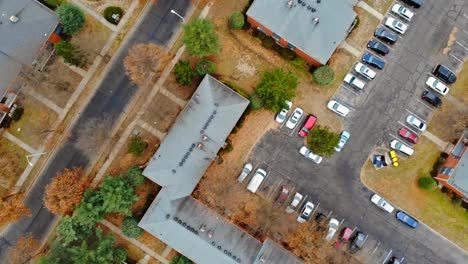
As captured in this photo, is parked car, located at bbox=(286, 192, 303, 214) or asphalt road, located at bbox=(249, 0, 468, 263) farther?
asphalt road, located at bbox=(249, 0, 468, 263)

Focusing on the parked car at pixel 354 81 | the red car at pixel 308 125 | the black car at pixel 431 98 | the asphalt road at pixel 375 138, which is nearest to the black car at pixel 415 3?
the asphalt road at pixel 375 138

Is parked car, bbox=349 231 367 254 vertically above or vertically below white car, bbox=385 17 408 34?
below

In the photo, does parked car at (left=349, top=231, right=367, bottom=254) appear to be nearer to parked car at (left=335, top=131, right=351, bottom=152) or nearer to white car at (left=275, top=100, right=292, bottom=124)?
parked car at (left=335, top=131, right=351, bottom=152)

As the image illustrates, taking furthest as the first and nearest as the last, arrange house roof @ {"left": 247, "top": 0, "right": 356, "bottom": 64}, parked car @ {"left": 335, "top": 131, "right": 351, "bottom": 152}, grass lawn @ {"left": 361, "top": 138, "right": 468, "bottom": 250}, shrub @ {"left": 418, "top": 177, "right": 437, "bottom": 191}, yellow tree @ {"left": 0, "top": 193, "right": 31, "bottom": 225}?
grass lawn @ {"left": 361, "top": 138, "right": 468, "bottom": 250} → parked car @ {"left": 335, "top": 131, "right": 351, "bottom": 152} → shrub @ {"left": 418, "top": 177, "right": 437, "bottom": 191} → house roof @ {"left": 247, "top": 0, "right": 356, "bottom": 64} → yellow tree @ {"left": 0, "top": 193, "right": 31, "bottom": 225}

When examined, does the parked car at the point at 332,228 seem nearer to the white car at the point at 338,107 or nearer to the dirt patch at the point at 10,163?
the white car at the point at 338,107

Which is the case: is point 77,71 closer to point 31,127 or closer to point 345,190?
point 31,127

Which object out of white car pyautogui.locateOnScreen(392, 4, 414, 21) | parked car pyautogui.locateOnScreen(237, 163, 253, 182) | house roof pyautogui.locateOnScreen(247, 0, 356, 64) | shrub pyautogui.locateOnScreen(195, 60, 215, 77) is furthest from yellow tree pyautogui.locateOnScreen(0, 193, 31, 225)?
white car pyautogui.locateOnScreen(392, 4, 414, 21)
